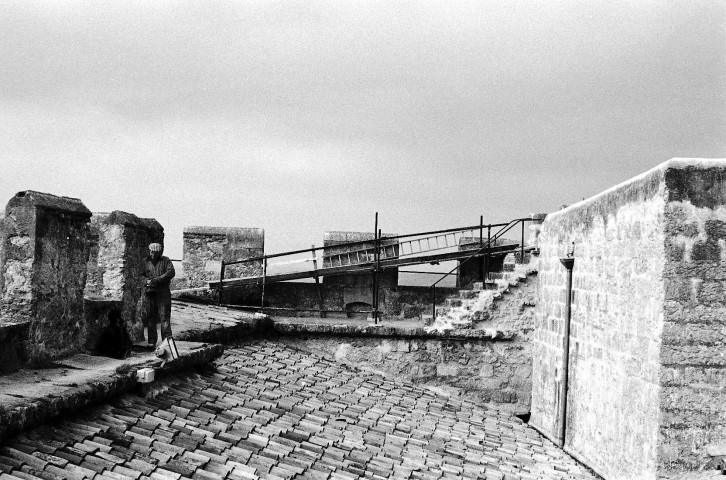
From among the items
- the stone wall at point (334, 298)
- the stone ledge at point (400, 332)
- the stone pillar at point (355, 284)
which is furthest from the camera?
the stone wall at point (334, 298)

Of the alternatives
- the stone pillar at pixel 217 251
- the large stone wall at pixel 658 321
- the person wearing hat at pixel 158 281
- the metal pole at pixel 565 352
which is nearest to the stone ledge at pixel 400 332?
the stone pillar at pixel 217 251

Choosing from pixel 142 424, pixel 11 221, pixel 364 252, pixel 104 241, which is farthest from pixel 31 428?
pixel 364 252

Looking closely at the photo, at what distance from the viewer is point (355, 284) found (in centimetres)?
1534

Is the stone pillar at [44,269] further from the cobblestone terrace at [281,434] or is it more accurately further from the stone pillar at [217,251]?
the stone pillar at [217,251]

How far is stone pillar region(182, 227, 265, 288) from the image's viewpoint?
14445mm

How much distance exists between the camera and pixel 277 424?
23.2 ft

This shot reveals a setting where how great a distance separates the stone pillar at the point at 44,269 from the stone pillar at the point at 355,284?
8339 millimetres

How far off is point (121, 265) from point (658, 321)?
489cm

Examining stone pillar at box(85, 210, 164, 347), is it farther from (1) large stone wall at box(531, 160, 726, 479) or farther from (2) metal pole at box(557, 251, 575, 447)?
(2) metal pole at box(557, 251, 575, 447)

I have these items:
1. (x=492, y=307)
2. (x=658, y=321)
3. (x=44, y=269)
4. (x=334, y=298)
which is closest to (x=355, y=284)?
(x=334, y=298)

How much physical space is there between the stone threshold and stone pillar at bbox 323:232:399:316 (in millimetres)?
7648

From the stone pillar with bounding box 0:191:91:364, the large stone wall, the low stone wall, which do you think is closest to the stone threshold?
the stone pillar with bounding box 0:191:91:364

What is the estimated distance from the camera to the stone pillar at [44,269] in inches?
235

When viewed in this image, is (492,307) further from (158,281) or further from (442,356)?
(158,281)
